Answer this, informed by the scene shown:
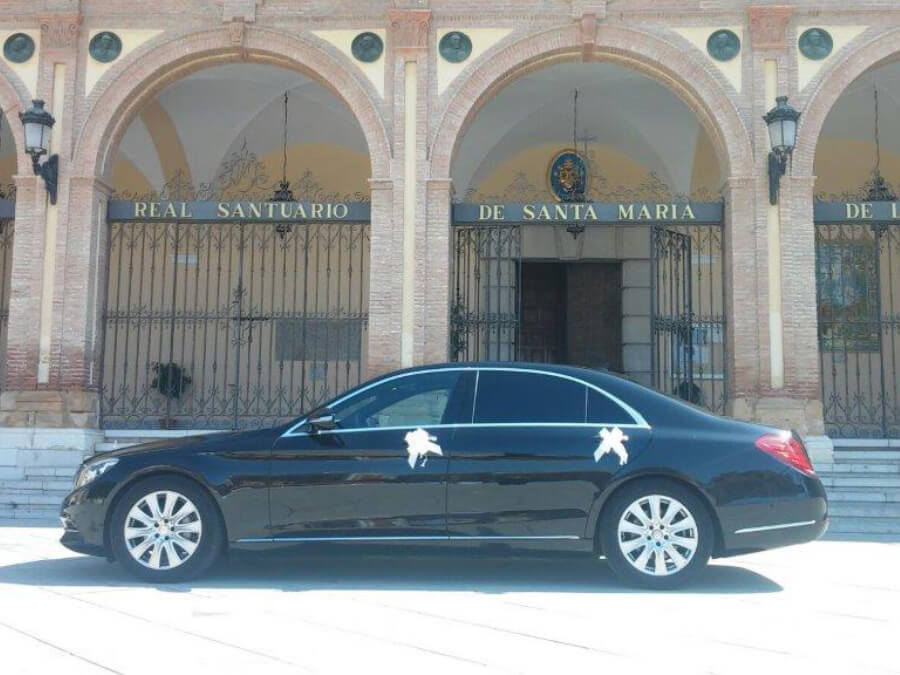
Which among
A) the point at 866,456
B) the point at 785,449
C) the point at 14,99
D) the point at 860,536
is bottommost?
the point at 860,536

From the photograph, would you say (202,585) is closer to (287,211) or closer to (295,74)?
(287,211)

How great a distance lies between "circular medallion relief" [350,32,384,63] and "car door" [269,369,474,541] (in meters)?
7.93

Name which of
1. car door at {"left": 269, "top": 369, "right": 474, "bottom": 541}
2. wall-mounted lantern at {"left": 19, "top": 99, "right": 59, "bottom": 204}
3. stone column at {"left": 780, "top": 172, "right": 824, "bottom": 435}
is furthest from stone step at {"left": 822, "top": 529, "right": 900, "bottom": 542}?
wall-mounted lantern at {"left": 19, "top": 99, "right": 59, "bottom": 204}

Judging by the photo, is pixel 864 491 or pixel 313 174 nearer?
pixel 864 491

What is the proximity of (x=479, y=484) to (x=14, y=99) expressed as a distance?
10147mm

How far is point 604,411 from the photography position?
22.0 ft

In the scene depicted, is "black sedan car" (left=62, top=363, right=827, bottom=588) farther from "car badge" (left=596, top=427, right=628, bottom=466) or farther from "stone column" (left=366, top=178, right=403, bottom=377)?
"stone column" (left=366, top=178, right=403, bottom=377)

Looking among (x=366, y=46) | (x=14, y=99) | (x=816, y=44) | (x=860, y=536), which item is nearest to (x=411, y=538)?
(x=860, y=536)

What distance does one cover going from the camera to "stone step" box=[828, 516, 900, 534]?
10156 millimetres

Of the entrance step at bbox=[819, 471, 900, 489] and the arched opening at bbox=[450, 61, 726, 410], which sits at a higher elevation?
the arched opening at bbox=[450, 61, 726, 410]

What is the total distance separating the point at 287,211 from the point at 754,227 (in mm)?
6317

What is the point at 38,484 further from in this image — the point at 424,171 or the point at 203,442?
the point at 424,171

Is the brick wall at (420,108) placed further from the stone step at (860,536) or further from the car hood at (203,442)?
the car hood at (203,442)

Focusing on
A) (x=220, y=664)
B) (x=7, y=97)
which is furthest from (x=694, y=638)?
(x=7, y=97)
